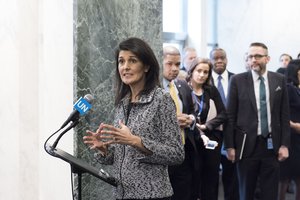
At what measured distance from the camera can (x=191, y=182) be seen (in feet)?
13.8

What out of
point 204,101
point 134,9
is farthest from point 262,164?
point 134,9

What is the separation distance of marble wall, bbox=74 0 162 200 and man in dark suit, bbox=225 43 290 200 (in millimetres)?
1299

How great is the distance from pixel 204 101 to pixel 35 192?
180 centimetres

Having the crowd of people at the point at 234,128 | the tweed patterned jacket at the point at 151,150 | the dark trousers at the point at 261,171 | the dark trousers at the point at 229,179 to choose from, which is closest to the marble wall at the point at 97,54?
the crowd of people at the point at 234,128

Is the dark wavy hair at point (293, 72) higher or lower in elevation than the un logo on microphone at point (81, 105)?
higher

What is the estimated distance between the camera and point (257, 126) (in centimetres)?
416

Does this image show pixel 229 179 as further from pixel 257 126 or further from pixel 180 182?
pixel 180 182

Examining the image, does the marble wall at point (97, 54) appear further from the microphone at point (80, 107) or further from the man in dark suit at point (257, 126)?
the man in dark suit at point (257, 126)

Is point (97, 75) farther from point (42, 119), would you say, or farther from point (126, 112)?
point (126, 112)

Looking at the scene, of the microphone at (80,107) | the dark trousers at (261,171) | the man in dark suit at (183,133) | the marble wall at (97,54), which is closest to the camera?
the microphone at (80,107)

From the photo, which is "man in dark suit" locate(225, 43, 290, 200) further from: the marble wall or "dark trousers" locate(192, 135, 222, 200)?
the marble wall

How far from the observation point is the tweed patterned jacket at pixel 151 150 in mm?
2258

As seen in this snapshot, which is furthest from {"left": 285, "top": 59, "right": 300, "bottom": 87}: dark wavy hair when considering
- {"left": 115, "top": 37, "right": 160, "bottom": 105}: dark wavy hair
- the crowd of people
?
{"left": 115, "top": 37, "right": 160, "bottom": 105}: dark wavy hair

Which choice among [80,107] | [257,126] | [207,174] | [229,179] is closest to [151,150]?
[80,107]
